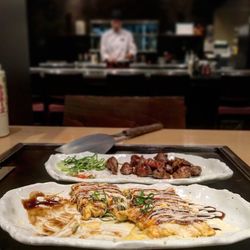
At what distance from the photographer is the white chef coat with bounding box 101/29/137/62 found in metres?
6.55

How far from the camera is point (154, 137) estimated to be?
1613 millimetres

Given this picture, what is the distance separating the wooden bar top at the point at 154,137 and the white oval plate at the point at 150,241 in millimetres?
436

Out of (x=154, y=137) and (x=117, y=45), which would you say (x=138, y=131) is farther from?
Result: (x=117, y=45)

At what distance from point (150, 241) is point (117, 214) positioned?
0.15 metres

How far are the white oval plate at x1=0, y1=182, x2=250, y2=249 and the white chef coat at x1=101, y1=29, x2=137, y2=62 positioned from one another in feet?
18.5

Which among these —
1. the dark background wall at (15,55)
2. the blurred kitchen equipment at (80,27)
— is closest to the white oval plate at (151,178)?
the dark background wall at (15,55)

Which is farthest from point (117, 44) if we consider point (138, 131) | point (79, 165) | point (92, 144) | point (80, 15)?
point (79, 165)

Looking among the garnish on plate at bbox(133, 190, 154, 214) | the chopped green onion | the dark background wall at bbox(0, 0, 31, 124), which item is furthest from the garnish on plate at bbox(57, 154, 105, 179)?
the dark background wall at bbox(0, 0, 31, 124)

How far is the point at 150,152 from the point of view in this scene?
1406mm

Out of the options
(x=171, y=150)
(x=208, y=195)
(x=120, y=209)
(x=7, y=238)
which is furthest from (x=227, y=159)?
(x=7, y=238)

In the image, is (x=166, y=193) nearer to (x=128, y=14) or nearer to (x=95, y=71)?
(x=95, y=71)

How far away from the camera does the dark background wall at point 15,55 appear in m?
2.20

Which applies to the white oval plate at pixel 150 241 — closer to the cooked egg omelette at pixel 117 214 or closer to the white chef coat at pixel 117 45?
the cooked egg omelette at pixel 117 214

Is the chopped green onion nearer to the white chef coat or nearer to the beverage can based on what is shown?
the beverage can
